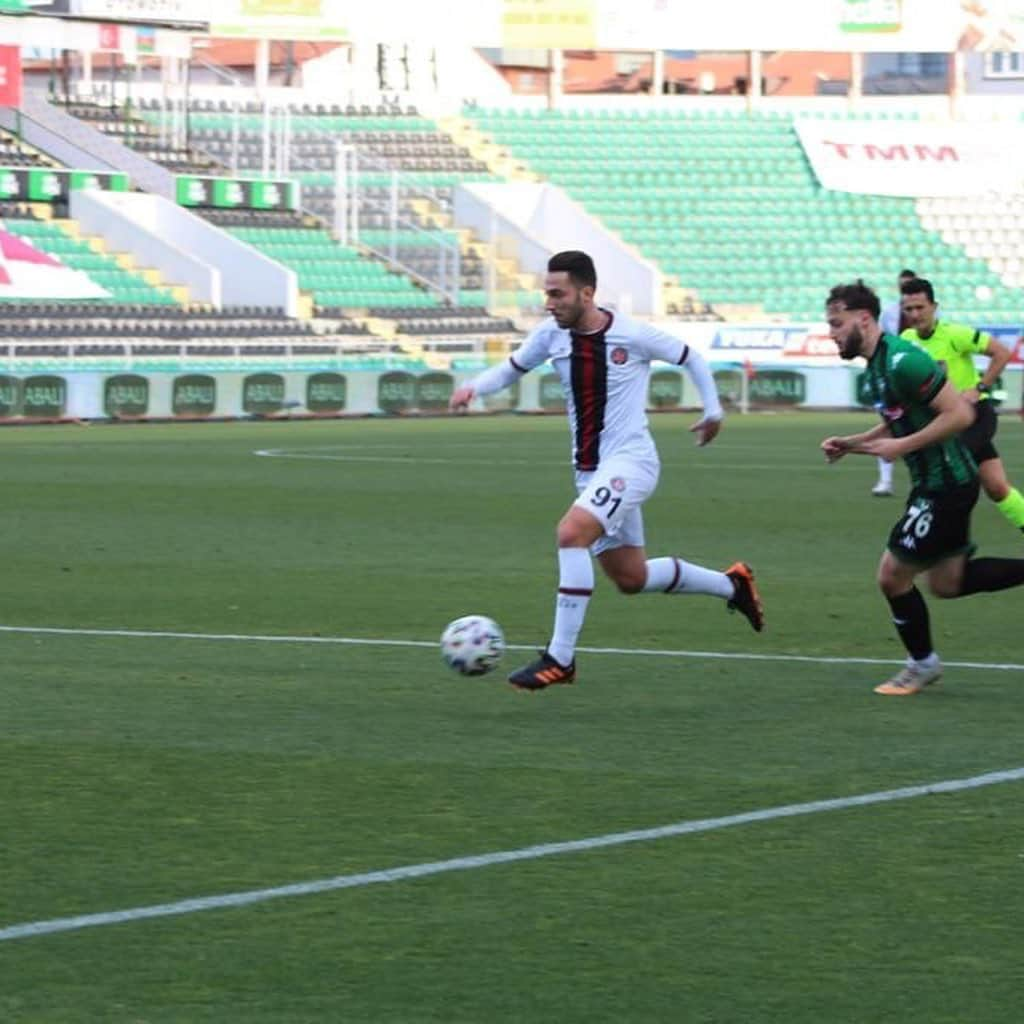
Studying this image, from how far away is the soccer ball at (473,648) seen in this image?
10.4m

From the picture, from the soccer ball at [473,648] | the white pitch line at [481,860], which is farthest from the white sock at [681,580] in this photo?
the white pitch line at [481,860]

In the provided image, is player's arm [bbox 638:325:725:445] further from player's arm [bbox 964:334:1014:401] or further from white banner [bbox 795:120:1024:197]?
white banner [bbox 795:120:1024:197]

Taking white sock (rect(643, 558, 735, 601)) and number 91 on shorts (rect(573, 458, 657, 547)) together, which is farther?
white sock (rect(643, 558, 735, 601))

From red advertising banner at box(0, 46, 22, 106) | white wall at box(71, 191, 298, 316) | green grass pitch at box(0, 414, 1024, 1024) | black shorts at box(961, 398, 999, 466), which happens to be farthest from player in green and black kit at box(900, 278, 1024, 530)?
red advertising banner at box(0, 46, 22, 106)

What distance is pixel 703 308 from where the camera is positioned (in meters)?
54.0

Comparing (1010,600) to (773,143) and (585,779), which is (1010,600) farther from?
(773,143)

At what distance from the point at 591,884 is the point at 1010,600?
8.17 m

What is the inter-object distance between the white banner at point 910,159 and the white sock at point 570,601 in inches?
1962

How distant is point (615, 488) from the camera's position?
34.9 feet

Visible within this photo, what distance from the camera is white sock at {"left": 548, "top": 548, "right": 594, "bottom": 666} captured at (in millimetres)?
10375

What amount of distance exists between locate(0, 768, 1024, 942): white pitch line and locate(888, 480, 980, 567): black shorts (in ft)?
6.62

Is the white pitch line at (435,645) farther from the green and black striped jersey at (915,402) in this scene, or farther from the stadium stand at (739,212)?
the stadium stand at (739,212)

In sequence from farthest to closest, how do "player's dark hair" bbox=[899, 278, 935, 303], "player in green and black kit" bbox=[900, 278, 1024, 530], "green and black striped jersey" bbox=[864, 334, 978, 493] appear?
"player in green and black kit" bbox=[900, 278, 1024, 530] < "player's dark hair" bbox=[899, 278, 935, 303] < "green and black striped jersey" bbox=[864, 334, 978, 493]

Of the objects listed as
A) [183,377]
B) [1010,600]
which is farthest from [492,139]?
[1010,600]
